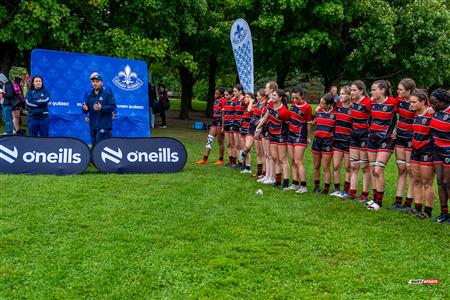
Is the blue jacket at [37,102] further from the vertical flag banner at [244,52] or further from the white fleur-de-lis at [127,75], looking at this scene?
the vertical flag banner at [244,52]

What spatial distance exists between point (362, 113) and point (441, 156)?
1474mm

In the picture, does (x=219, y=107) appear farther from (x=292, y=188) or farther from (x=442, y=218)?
(x=442, y=218)

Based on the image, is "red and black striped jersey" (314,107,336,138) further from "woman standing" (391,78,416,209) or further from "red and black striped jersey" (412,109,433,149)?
"red and black striped jersey" (412,109,433,149)

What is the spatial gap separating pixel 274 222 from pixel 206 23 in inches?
616

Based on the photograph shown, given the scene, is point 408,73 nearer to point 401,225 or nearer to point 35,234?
point 401,225

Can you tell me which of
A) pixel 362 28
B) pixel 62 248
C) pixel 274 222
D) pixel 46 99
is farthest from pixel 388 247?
pixel 362 28

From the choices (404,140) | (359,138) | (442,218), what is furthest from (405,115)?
(442,218)

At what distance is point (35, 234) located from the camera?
219 inches

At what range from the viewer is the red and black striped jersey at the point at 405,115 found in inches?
281

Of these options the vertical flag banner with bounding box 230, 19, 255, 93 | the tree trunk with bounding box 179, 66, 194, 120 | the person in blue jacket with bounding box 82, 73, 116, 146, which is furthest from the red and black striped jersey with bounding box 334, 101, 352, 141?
the tree trunk with bounding box 179, 66, 194, 120

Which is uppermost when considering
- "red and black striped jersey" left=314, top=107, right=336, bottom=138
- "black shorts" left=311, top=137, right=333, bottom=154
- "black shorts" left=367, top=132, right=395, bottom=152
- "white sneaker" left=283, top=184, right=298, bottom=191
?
"red and black striped jersey" left=314, top=107, right=336, bottom=138

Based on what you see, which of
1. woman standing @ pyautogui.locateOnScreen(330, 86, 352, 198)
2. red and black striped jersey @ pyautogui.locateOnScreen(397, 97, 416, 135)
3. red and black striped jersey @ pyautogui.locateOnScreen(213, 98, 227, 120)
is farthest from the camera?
red and black striped jersey @ pyautogui.locateOnScreen(213, 98, 227, 120)

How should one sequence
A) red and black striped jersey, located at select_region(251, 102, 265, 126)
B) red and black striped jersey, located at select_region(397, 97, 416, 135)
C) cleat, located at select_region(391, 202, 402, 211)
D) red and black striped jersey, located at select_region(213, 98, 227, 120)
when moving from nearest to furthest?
red and black striped jersey, located at select_region(397, 97, 416, 135)
cleat, located at select_region(391, 202, 402, 211)
red and black striped jersey, located at select_region(251, 102, 265, 126)
red and black striped jersey, located at select_region(213, 98, 227, 120)

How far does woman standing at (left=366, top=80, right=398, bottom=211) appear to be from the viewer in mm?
7253
